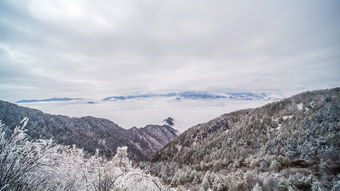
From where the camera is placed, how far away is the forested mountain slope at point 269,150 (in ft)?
61.4

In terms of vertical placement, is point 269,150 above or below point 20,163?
below

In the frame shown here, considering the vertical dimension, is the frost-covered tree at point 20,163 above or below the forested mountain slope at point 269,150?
above

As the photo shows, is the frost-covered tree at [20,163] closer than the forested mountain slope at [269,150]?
Yes

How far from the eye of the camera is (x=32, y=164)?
2.93m

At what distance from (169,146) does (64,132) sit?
104713 millimetres

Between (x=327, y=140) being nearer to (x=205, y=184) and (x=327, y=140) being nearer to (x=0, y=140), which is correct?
(x=205, y=184)

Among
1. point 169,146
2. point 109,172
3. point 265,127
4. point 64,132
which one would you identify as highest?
point 109,172

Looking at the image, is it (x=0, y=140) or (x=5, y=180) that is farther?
(x=0, y=140)

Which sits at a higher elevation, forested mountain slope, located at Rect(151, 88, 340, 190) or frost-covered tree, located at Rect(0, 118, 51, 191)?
frost-covered tree, located at Rect(0, 118, 51, 191)

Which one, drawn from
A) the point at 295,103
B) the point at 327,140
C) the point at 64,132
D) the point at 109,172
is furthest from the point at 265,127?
the point at 64,132

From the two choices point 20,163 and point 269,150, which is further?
point 269,150

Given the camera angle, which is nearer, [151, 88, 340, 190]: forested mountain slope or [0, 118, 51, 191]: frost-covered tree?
[0, 118, 51, 191]: frost-covered tree

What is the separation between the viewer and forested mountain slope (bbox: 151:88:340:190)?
18711 millimetres

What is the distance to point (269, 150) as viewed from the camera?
203 ft
